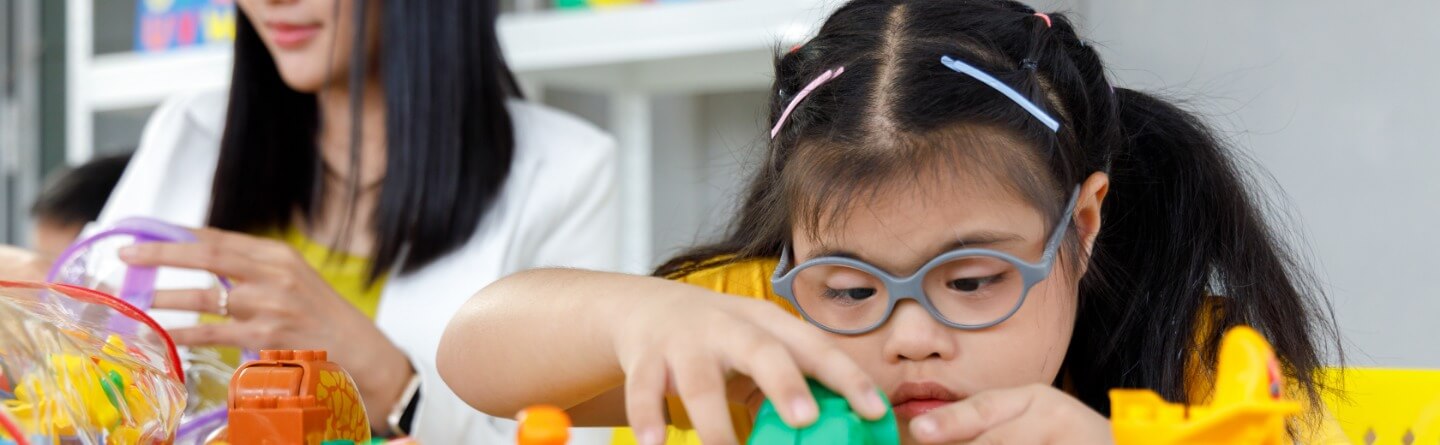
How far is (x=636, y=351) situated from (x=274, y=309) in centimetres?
51

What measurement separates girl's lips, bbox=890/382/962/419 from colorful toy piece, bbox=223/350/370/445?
27cm

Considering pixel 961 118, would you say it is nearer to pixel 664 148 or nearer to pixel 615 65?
pixel 615 65

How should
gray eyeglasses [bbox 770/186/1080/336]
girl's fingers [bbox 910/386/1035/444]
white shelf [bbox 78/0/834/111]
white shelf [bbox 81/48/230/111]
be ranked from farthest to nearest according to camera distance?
1. white shelf [bbox 81/48/230/111]
2. white shelf [bbox 78/0/834/111]
3. gray eyeglasses [bbox 770/186/1080/336]
4. girl's fingers [bbox 910/386/1035/444]

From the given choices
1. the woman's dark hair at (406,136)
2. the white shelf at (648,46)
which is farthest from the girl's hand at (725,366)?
the white shelf at (648,46)

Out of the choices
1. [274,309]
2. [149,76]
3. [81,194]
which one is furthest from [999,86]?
[149,76]

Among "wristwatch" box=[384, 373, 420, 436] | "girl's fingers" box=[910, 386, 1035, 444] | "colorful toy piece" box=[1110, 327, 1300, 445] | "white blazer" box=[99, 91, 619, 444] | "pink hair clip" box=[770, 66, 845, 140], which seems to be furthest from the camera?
"white blazer" box=[99, 91, 619, 444]

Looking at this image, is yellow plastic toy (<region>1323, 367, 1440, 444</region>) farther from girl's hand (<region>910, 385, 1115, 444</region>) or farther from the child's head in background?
the child's head in background

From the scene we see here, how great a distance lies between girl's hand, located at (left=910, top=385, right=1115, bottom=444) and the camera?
0.52m

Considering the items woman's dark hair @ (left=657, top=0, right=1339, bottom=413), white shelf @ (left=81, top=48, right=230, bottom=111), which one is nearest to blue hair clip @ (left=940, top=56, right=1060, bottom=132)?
woman's dark hair @ (left=657, top=0, right=1339, bottom=413)

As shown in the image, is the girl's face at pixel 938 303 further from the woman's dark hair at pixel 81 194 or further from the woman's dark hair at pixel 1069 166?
the woman's dark hair at pixel 81 194

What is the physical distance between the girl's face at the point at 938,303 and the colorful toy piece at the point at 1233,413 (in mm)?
229

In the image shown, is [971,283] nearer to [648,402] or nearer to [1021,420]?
[1021,420]

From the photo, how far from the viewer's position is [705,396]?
0.47m

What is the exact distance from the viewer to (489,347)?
706mm
